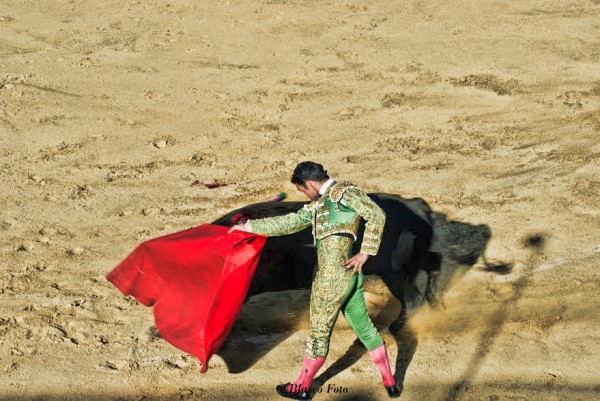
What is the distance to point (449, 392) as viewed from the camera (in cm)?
627

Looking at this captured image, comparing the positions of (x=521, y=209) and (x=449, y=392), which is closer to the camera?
(x=449, y=392)

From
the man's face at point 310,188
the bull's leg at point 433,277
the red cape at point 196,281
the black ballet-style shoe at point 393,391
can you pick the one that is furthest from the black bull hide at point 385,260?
the man's face at point 310,188

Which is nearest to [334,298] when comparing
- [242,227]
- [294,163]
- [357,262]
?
[357,262]

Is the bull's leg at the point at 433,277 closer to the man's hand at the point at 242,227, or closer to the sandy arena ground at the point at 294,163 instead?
the sandy arena ground at the point at 294,163

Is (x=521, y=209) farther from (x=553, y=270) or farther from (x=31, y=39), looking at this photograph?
(x=31, y=39)

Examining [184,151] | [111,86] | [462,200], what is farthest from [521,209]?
[111,86]

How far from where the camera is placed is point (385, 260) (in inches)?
299

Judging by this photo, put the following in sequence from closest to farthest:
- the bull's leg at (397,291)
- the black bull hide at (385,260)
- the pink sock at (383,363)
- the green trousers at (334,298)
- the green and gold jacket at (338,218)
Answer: the green and gold jacket at (338,218) < the green trousers at (334,298) < the pink sock at (383,363) < the bull's leg at (397,291) < the black bull hide at (385,260)

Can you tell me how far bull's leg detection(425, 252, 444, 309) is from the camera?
716 cm

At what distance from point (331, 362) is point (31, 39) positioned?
7067 mm

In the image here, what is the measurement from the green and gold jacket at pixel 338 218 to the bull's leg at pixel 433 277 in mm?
1535

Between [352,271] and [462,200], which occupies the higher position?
[352,271]

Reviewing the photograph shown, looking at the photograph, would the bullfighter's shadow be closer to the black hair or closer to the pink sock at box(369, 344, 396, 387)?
the pink sock at box(369, 344, 396, 387)

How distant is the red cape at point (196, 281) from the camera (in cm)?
612
